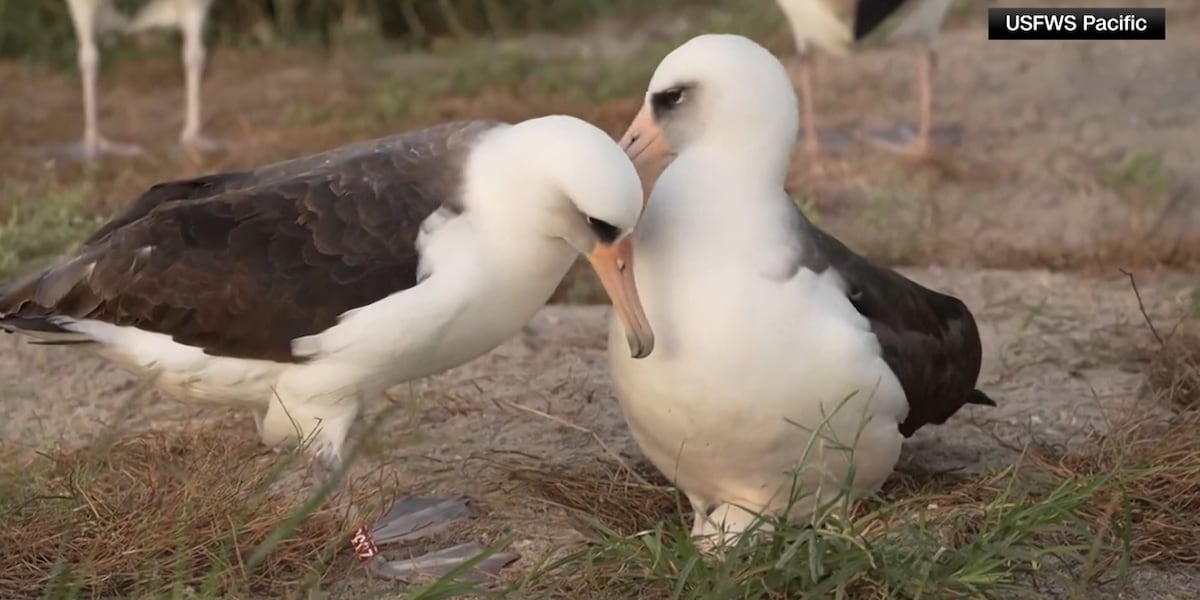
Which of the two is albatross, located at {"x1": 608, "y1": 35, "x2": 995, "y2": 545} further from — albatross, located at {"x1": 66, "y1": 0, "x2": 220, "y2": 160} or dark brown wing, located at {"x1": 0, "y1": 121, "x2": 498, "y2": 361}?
albatross, located at {"x1": 66, "y1": 0, "x2": 220, "y2": 160}

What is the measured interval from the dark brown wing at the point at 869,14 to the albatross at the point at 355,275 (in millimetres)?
3923

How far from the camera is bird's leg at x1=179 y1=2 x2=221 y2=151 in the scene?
26.9 feet

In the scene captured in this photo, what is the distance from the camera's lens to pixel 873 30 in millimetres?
7543

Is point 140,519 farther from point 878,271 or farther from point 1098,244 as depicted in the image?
point 1098,244

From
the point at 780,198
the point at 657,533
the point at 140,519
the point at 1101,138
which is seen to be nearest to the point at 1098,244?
the point at 1101,138

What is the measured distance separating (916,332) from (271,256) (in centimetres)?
136

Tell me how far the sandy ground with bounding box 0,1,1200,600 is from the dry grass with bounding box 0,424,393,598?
0.32m

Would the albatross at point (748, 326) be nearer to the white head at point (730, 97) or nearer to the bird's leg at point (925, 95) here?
the white head at point (730, 97)

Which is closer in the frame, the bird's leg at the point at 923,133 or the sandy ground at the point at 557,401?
the sandy ground at the point at 557,401

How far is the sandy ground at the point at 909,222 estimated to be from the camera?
4316mm

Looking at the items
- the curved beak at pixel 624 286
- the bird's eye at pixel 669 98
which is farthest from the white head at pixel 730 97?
the curved beak at pixel 624 286

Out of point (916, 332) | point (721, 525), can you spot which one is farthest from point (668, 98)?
point (721, 525)

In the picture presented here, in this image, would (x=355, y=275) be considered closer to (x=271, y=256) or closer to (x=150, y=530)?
(x=271, y=256)

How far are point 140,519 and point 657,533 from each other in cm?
108
